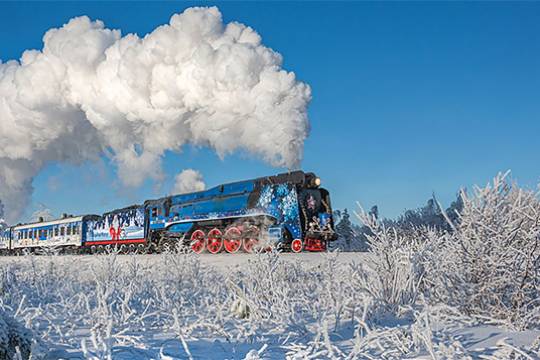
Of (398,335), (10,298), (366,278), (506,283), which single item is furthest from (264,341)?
(10,298)

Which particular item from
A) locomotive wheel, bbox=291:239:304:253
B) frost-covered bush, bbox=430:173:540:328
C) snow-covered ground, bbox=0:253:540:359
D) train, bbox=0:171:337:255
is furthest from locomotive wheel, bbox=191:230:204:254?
frost-covered bush, bbox=430:173:540:328

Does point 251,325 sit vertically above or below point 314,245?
below

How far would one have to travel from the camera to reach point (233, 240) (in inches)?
683

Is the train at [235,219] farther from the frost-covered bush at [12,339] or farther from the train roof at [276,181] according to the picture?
the frost-covered bush at [12,339]

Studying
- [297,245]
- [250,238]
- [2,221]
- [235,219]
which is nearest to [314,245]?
[297,245]

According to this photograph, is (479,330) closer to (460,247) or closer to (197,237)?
(460,247)

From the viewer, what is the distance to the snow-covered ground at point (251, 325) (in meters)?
3.11

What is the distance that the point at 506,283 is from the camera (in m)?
4.15

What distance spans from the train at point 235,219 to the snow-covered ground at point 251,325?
6.45m

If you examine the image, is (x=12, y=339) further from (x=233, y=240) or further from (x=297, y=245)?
(x=233, y=240)

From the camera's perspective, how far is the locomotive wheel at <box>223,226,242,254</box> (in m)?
17.2

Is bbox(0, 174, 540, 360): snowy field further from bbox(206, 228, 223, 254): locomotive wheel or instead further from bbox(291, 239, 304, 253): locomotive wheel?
bbox(206, 228, 223, 254): locomotive wheel

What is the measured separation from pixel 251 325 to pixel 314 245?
12705 millimetres

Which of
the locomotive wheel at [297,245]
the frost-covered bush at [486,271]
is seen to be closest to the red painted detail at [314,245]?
the locomotive wheel at [297,245]
